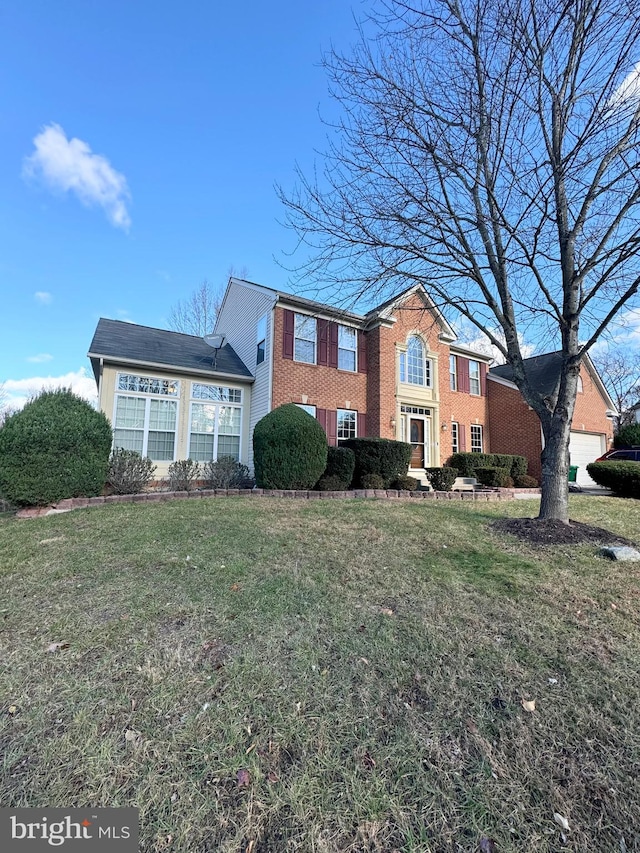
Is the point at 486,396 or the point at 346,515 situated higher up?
the point at 486,396

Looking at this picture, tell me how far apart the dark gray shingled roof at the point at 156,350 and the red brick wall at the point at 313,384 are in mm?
1435

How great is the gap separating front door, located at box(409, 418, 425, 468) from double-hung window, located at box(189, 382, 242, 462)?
6.61 meters

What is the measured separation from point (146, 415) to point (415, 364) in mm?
10067

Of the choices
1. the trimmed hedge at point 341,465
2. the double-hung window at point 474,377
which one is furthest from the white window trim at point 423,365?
the trimmed hedge at point 341,465

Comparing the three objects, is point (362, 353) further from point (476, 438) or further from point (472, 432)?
point (476, 438)

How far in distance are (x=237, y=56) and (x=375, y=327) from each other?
8.57 meters

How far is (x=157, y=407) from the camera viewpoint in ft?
38.6

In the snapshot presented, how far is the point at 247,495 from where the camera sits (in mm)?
8711

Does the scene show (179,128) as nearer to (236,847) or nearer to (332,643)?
(332,643)

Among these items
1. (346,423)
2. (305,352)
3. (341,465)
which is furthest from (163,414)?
(346,423)

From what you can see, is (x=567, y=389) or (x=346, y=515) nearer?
(x=567, y=389)

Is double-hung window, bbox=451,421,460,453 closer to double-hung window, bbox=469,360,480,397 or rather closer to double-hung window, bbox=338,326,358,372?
double-hung window, bbox=469,360,480,397

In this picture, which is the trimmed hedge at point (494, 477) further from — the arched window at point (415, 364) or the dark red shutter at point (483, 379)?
the dark red shutter at point (483, 379)

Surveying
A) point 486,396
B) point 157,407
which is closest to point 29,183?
point 157,407
